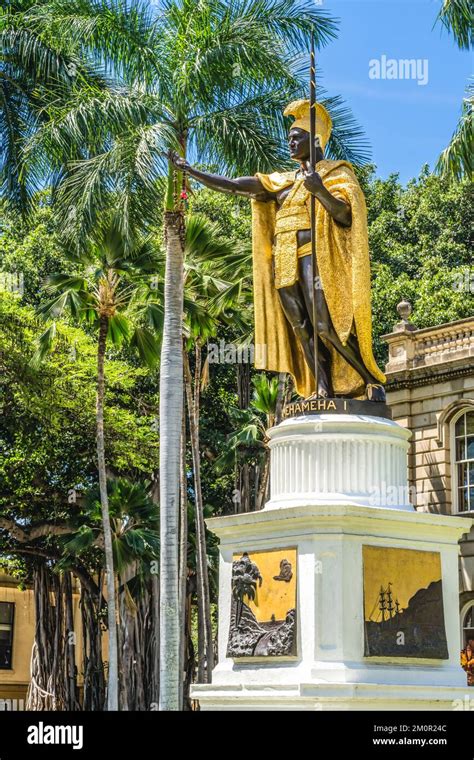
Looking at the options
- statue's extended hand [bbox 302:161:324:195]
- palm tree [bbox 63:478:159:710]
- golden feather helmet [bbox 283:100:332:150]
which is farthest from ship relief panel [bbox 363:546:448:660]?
palm tree [bbox 63:478:159:710]

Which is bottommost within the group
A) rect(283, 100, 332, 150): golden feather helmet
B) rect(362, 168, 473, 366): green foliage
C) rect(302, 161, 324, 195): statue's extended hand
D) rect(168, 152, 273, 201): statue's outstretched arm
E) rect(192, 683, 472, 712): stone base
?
rect(192, 683, 472, 712): stone base

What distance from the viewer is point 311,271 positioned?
12.2m

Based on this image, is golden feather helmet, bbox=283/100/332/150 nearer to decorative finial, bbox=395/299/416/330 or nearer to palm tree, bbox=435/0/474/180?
palm tree, bbox=435/0/474/180

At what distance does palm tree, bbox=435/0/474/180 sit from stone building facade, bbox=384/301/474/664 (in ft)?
39.9

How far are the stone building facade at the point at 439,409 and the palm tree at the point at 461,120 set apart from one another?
12149 mm

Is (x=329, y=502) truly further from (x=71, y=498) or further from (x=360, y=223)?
(x=71, y=498)

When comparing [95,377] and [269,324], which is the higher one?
[95,377]

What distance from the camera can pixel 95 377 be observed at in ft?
110

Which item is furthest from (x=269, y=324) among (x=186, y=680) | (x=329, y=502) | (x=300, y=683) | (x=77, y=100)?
(x=186, y=680)

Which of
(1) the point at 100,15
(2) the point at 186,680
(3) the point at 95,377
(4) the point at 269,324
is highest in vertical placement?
(1) the point at 100,15

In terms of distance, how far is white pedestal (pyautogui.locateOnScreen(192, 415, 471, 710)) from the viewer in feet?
35.1

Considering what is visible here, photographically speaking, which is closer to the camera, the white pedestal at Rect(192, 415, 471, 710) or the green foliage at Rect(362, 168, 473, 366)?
the white pedestal at Rect(192, 415, 471, 710)

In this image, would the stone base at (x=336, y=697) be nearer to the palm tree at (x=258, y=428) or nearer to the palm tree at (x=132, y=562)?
the palm tree at (x=132, y=562)
